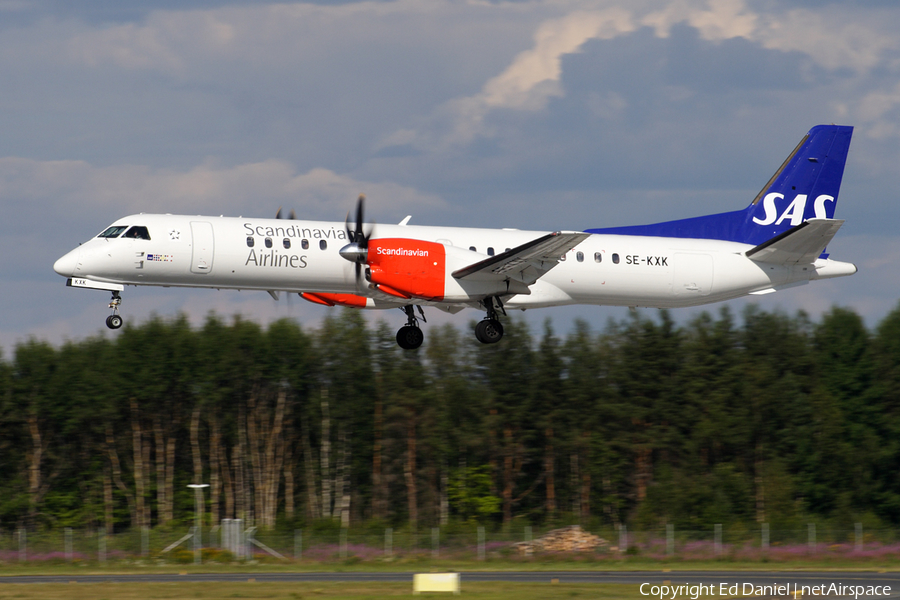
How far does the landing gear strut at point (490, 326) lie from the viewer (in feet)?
77.7

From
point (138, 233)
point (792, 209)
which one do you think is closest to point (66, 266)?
point (138, 233)

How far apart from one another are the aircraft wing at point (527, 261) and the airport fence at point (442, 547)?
13885 mm

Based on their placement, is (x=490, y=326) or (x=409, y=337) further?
(x=409, y=337)

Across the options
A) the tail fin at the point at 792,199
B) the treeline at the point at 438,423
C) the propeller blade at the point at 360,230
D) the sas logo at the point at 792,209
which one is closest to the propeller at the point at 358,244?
the propeller blade at the point at 360,230

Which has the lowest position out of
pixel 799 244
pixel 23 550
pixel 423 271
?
pixel 23 550

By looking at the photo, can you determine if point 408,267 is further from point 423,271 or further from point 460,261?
point 460,261

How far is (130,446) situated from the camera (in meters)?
52.7

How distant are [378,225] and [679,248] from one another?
24.1 ft

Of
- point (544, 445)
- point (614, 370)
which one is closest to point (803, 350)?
point (614, 370)

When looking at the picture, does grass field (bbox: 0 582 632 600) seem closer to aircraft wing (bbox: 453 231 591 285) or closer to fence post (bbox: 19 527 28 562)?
aircraft wing (bbox: 453 231 591 285)

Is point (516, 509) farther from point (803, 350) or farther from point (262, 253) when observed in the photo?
point (262, 253)

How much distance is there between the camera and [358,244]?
72.2 feet

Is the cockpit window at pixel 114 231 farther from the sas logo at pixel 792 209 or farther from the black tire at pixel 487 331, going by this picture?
the sas logo at pixel 792 209

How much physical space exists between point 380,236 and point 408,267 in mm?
981
